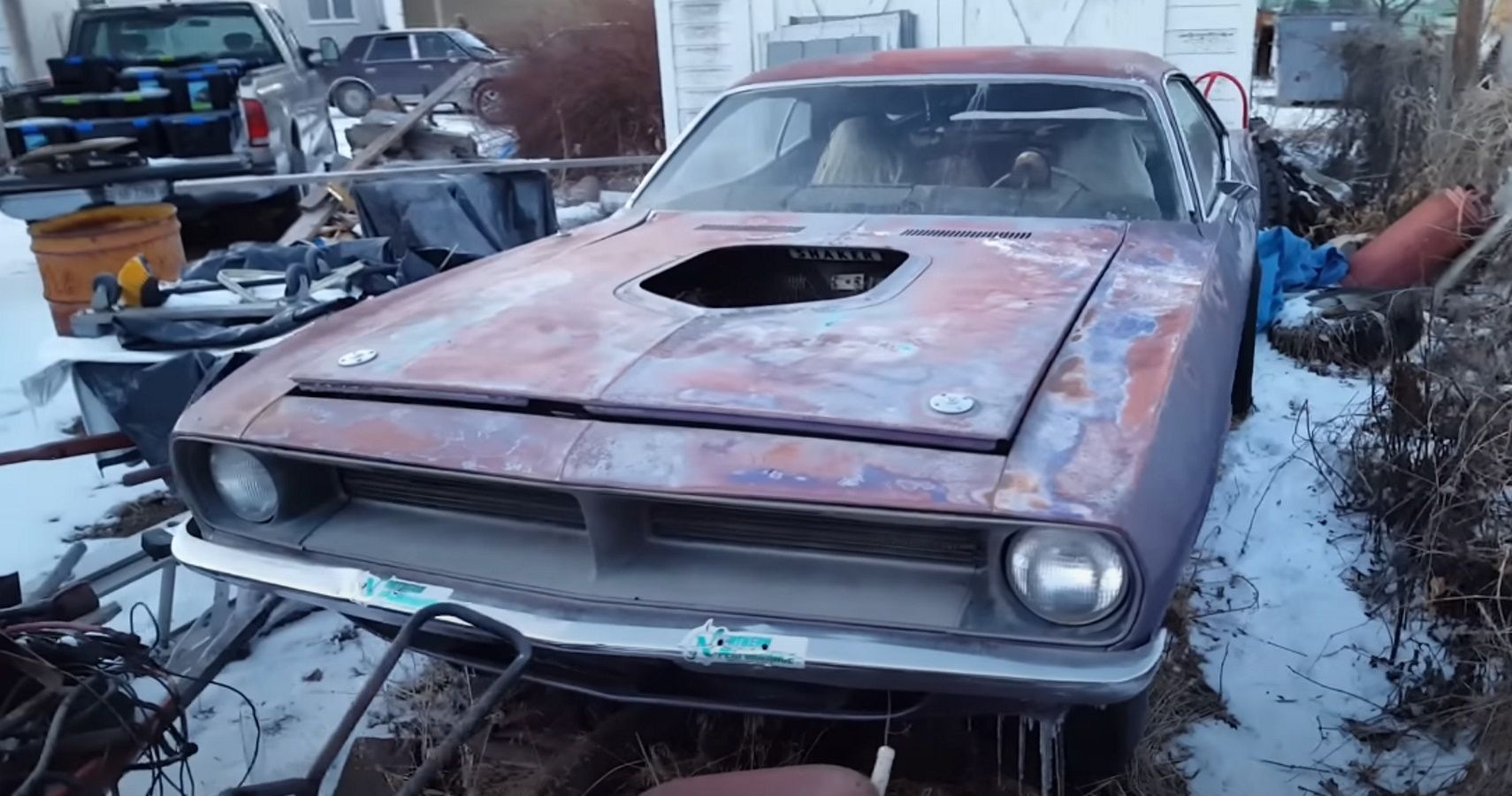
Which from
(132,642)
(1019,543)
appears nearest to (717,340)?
(1019,543)

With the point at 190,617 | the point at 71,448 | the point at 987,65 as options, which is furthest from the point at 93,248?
the point at 987,65

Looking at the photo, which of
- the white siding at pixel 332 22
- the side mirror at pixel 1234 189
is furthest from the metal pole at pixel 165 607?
the white siding at pixel 332 22

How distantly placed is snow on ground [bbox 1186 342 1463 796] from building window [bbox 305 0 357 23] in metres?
21.7

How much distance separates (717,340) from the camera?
2.29 m

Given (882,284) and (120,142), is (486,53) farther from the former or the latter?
(882,284)

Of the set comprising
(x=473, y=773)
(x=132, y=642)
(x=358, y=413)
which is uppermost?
(x=358, y=413)

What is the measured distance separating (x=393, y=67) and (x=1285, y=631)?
1648 centimetres

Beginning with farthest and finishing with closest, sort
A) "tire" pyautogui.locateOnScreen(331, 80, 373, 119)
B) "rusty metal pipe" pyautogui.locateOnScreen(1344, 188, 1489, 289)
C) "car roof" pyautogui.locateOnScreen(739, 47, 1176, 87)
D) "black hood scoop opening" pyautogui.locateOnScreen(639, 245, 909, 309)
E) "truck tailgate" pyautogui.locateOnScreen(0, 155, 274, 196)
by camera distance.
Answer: "tire" pyautogui.locateOnScreen(331, 80, 373, 119) < "truck tailgate" pyautogui.locateOnScreen(0, 155, 274, 196) < "rusty metal pipe" pyautogui.locateOnScreen(1344, 188, 1489, 289) < "car roof" pyautogui.locateOnScreen(739, 47, 1176, 87) < "black hood scoop opening" pyautogui.locateOnScreen(639, 245, 909, 309)

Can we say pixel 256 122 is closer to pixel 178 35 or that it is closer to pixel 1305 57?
pixel 178 35

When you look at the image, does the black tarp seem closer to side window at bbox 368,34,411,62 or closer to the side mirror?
the side mirror

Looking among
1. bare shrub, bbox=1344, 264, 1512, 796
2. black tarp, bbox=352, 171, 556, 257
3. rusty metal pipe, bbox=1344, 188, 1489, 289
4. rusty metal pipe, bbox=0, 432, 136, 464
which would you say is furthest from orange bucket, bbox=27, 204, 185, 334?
rusty metal pipe, bbox=1344, 188, 1489, 289

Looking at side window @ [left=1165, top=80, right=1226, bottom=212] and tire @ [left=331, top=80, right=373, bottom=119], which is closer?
side window @ [left=1165, top=80, right=1226, bottom=212]

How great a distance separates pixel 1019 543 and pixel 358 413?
1.22 meters

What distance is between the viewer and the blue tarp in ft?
18.8
